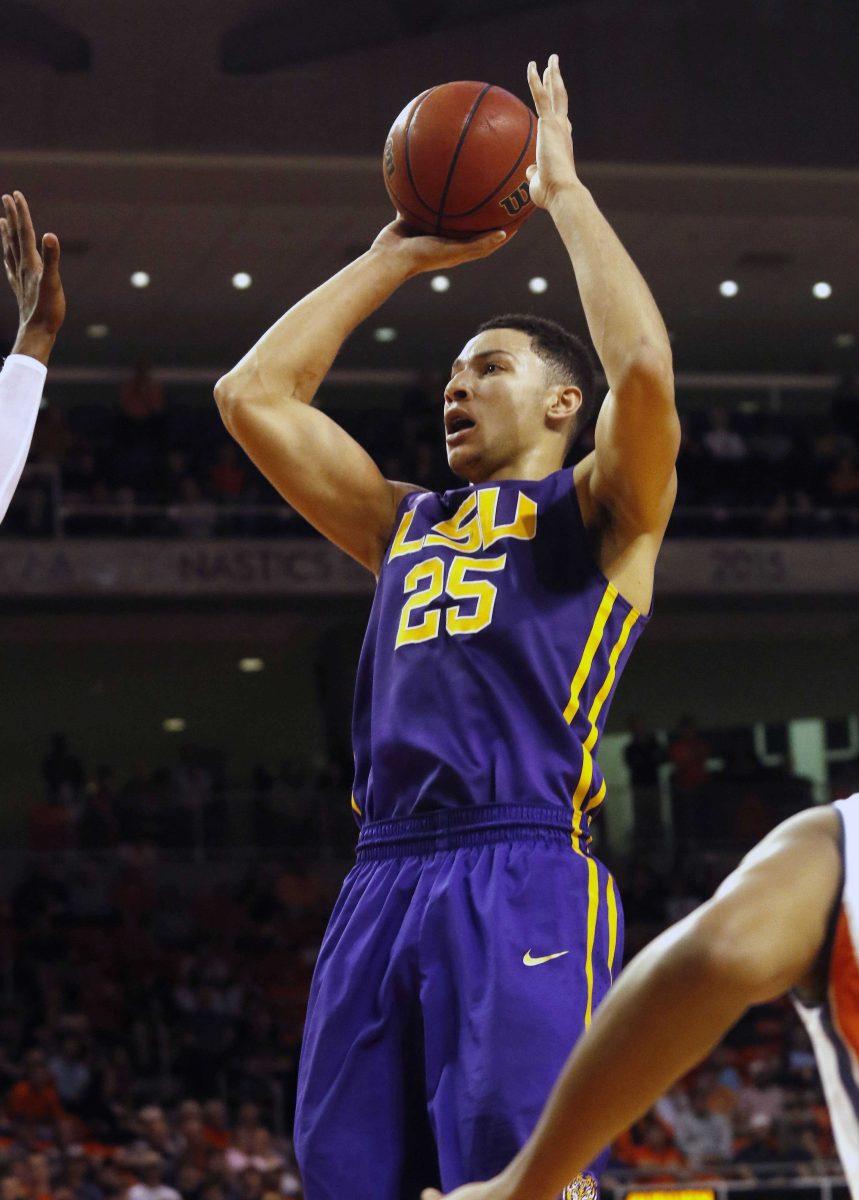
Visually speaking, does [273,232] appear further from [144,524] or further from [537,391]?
[537,391]

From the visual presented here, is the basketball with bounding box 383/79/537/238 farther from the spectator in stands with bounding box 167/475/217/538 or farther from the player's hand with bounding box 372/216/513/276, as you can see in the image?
the spectator in stands with bounding box 167/475/217/538

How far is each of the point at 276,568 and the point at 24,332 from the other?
15029 mm

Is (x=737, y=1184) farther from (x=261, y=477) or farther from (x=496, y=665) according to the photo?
(x=261, y=477)

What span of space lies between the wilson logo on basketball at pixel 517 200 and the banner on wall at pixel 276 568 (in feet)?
47.6

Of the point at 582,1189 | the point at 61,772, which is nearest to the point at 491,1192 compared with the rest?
the point at 582,1189

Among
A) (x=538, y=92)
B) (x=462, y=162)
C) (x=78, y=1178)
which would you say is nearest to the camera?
(x=538, y=92)

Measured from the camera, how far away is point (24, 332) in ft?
12.6

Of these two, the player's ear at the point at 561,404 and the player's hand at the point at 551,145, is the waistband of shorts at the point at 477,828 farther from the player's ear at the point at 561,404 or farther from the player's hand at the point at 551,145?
the player's hand at the point at 551,145

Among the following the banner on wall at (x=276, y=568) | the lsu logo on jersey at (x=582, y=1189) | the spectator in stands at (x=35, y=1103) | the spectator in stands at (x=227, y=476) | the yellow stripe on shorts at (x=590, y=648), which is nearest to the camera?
the lsu logo on jersey at (x=582, y=1189)

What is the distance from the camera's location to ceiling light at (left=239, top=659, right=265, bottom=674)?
75.9 feet

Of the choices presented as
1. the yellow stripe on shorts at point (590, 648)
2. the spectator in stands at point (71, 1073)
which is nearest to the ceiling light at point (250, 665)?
the spectator in stands at point (71, 1073)

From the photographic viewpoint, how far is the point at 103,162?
15.7 m

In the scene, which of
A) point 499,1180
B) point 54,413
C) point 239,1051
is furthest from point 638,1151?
point 499,1180

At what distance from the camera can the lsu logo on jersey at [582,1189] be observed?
124 inches
